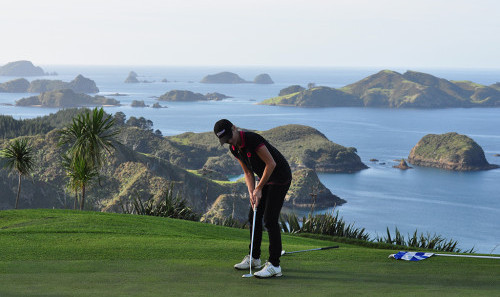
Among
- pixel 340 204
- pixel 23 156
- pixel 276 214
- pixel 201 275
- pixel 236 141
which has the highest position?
pixel 236 141

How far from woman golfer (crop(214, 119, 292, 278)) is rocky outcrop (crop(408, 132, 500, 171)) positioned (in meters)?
119

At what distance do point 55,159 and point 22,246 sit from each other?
204 feet

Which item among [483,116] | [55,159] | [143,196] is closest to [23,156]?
[143,196]

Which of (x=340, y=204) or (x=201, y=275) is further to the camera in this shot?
(x=340, y=204)

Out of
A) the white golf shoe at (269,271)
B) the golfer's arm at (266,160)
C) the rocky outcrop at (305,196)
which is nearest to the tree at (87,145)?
the white golf shoe at (269,271)

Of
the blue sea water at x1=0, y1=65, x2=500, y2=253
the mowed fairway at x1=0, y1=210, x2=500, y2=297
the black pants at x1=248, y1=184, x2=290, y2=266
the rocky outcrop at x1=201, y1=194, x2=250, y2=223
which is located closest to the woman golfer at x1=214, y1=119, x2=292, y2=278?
the black pants at x1=248, y1=184, x2=290, y2=266

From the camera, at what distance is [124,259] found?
621cm

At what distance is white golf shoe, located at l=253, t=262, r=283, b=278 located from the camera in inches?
214

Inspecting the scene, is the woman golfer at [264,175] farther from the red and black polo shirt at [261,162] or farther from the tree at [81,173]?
A: the tree at [81,173]

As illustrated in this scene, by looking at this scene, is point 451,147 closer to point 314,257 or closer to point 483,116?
point 483,116

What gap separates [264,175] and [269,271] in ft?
3.10

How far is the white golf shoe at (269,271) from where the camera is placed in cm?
543

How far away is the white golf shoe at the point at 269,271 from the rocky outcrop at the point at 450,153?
11940 centimetres

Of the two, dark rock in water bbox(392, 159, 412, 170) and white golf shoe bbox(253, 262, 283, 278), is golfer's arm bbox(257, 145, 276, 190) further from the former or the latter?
dark rock in water bbox(392, 159, 412, 170)
